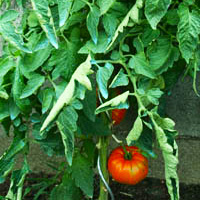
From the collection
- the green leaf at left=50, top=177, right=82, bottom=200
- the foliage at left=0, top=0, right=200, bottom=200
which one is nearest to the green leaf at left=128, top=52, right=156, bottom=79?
the foliage at left=0, top=0, right=200, bottom=200

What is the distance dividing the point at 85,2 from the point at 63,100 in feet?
0.92

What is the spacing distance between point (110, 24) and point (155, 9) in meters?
0.11

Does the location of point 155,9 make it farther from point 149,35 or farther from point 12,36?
point 12,36

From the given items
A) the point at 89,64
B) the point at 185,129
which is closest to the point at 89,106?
the point at 89,64

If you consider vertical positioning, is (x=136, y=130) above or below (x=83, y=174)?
above

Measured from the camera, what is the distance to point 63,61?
0.87 metres

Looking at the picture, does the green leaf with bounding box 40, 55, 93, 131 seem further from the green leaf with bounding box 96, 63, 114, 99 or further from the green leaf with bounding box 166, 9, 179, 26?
the green leaf with bounding box 166, 9, 179, 26

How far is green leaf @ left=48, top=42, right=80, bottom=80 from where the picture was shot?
866 millimetres

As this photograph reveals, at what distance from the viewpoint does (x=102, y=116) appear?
42.6 inches

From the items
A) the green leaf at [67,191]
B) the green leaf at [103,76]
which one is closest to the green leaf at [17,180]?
the green leaf at [67,191]

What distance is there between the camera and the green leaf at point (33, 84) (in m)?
0.86

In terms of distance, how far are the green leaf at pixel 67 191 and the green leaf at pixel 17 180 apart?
0.13m

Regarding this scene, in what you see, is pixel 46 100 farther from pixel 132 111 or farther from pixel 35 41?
pixel 132 111

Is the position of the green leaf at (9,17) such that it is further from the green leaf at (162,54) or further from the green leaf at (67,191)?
the green leaf at (67,191)
